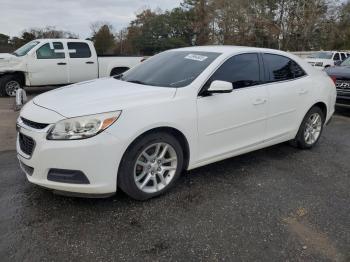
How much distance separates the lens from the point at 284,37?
122 feet

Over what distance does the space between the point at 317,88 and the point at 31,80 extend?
28.3 feet

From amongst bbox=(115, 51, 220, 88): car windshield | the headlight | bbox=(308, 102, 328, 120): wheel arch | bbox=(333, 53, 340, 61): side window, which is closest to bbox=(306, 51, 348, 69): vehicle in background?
bbox=(333, 53, 340, 61): side window

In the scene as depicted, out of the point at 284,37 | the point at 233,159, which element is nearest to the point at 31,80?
the point at 233,159

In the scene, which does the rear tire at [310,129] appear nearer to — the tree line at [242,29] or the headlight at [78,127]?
the headlight at [78,127]

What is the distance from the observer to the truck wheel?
1073 cm

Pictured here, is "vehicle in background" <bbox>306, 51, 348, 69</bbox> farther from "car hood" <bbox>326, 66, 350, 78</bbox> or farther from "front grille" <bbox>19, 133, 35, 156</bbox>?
"front grille" <bbox>19, 133, 35, 156</bbox>

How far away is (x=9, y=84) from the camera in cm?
1084

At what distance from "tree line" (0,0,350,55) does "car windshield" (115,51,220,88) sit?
29.3 m

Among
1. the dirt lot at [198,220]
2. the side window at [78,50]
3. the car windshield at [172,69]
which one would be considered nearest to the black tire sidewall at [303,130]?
the dirt lot at [198,220]

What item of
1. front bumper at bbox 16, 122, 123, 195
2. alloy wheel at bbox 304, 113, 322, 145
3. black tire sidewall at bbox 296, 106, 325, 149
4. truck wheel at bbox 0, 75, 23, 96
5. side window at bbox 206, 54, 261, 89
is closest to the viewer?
front bumper at bbox 16, 122, 123, 195

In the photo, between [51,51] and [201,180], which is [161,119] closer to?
[201,180]

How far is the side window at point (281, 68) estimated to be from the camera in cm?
473

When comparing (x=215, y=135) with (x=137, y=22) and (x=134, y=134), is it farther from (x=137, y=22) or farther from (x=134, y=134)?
(x=137, y=22)

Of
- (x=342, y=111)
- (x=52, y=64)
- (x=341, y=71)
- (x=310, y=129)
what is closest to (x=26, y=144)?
(x=310, y=129)
